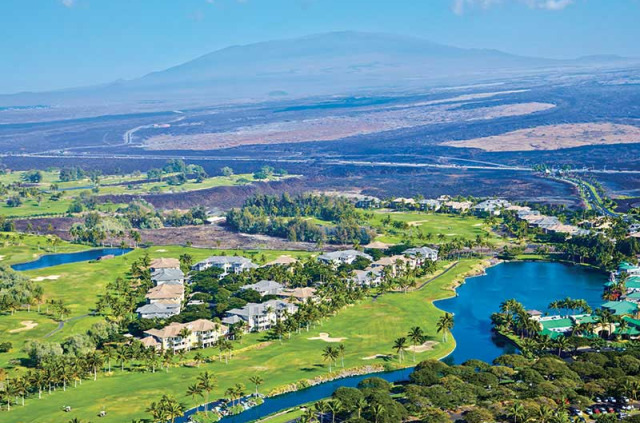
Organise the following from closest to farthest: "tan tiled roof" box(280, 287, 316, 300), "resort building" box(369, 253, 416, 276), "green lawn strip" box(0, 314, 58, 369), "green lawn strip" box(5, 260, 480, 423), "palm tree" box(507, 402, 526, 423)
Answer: "palm tree" box(507, 402, 526, 423), "green lawn strip" box(5, 260, 480, 423), "green lawn strip" box(0, 314, 58, 369), "tan tiled roof" box(280, 287, 316, 300), "resort building" box(369, 253, 416, 276)

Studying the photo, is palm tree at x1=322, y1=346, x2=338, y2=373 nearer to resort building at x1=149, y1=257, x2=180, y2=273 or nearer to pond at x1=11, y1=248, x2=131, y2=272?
resort building at x1=149, y1=257, x2=180, y2=273

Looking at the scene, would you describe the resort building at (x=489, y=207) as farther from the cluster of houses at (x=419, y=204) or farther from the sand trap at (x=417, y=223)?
the sand trap at (x=417, y=223)

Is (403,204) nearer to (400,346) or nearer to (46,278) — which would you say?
(46,278)

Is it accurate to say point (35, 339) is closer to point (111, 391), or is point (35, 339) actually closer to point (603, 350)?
point (111, 391)

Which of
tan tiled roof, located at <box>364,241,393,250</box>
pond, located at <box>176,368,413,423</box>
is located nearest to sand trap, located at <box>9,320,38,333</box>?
pond, located at <box>176,368,413,423</box>

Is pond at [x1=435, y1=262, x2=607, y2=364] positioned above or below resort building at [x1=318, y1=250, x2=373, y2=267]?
below

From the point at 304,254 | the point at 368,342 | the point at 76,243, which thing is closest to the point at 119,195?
the point at 76,243
